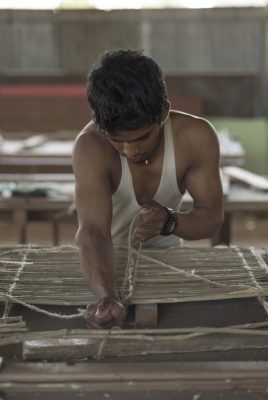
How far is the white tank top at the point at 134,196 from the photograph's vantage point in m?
1.84

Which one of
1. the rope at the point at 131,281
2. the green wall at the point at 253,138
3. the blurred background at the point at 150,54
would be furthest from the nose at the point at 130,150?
the green wall at the point at 253,138

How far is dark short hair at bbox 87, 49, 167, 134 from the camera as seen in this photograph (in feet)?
4.65

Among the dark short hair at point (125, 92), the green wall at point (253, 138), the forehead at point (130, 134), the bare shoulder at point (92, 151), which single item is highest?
the dark short hair at point (125, 92)

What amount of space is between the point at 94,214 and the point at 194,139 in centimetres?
38

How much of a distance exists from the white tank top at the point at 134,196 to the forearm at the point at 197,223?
0.12 m

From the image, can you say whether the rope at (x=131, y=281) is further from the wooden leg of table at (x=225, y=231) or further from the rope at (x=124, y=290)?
the wooden leg of table at (x=225, y=231)

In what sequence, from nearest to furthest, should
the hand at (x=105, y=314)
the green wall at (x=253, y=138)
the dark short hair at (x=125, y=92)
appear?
the hand at (x=105, y=314) → the dark short hair at (x=125, y=92) → the green wall at (x=253, y=138)

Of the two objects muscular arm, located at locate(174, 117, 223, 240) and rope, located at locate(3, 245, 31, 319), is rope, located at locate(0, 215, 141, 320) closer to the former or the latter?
rope, located at locate(3, 245, 31, 319)

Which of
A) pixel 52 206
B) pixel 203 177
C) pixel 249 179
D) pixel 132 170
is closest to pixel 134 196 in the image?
pixel 132 170

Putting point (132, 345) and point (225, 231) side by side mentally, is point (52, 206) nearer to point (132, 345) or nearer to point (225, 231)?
point (225, 231)

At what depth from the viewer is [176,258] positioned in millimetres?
1713

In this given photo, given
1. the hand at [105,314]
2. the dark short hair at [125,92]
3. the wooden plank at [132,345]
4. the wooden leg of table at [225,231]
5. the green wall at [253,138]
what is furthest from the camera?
the green wall at [253,138]

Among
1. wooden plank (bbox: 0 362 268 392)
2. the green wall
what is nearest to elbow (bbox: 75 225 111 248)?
wooden plank (bbox: 0 362 268 392)

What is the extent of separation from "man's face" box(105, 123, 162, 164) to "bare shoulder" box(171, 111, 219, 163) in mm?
280
